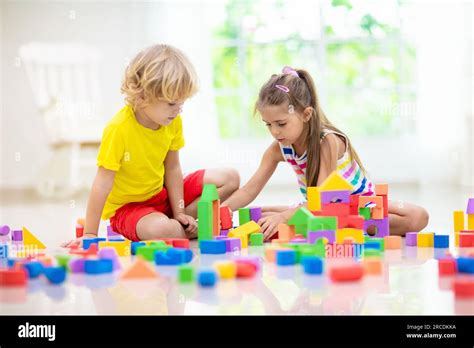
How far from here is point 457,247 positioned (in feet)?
5.90

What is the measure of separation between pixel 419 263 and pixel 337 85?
133 inches

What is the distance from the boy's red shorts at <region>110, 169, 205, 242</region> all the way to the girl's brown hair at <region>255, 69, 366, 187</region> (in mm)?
337

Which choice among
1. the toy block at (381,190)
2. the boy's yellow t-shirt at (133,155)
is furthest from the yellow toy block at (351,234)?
the boy's yellow t-shirt at (133,155)

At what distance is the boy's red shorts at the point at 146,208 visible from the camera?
A: 203cm

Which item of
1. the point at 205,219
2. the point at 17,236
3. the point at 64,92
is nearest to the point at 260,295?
the point at 205,219

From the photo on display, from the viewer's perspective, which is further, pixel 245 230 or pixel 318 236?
pixel 245 230

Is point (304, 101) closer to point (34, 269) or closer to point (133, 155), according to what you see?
point (133, 155)

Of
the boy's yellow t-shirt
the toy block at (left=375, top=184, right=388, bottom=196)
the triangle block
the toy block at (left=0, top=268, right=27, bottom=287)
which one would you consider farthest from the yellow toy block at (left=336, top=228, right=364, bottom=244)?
the toy block at (left=0, top=268, right=27, bottom=287)

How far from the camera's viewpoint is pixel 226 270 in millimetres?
1341

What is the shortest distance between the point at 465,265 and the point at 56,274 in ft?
2.55

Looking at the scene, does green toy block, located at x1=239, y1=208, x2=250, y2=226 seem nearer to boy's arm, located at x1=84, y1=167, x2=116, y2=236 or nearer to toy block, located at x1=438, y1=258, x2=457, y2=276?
boy's arm, located at x1=84, y1=167, x2=116, y2=236

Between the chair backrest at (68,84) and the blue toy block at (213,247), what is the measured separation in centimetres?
305
